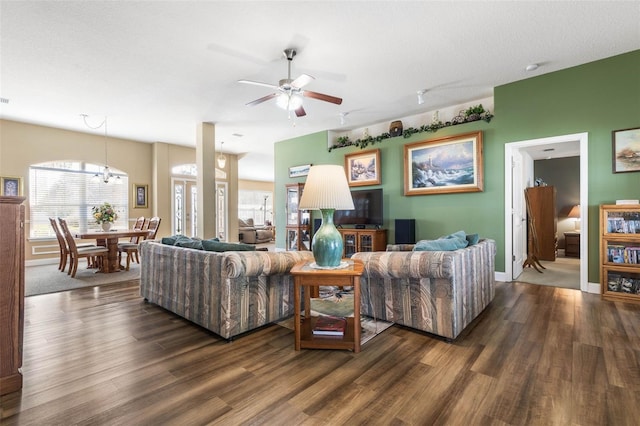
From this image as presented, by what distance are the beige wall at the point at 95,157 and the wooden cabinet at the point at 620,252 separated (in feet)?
26.0

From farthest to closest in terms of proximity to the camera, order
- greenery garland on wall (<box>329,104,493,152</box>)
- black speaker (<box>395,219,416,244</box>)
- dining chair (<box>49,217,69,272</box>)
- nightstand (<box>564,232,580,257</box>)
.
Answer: nightstand (<box>564,232,580,257</box>)
black speaker (<box>395,219,416,244</box>)
dining chair (<box>49,217,69,272</box>)
greenery garland on wall (<box>329,104,493,152</box>)

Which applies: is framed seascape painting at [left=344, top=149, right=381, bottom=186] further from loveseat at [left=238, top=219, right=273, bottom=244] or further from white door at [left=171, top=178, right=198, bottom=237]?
loveseat at [left=238, top=219, right=273, bottom=244]

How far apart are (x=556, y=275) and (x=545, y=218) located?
6.27 feet

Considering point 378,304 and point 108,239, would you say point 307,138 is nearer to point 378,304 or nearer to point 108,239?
point 108,239

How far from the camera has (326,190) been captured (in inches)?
92.0

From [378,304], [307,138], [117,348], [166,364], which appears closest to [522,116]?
[378,304]

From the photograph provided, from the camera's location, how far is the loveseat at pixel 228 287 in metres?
2.34

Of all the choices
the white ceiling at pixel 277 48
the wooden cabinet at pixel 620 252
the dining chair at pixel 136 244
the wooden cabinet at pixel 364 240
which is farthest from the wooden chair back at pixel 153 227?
the wooden cabinet at pixel 620 252

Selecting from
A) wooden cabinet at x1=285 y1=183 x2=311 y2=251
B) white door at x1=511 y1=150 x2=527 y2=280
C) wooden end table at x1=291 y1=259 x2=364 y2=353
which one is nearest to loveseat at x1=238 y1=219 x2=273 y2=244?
wooden cabinet at x1=285 y1=183 x2=311 y2=251

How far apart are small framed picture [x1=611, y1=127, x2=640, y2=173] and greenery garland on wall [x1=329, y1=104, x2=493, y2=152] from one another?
1446 mm

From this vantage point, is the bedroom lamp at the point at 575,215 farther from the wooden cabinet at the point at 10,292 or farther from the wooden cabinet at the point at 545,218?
the wooden cabinet at the point at 10,292

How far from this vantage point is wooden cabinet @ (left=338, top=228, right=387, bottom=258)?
5.47 meters

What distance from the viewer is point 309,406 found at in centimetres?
157

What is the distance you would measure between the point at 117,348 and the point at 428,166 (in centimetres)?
477
